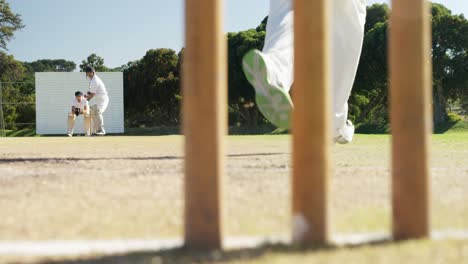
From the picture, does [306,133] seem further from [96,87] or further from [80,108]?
[80,108]

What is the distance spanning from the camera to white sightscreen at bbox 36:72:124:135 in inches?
1711

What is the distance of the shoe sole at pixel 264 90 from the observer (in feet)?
23.6

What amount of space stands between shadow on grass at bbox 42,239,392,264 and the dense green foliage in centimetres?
3183

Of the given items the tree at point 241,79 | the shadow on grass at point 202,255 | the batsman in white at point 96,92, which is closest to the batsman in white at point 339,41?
the shadow on grass at point 202,255

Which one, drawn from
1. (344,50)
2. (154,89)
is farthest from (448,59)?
(344,50)

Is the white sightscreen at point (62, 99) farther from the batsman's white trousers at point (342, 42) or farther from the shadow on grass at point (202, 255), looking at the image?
the shadow on grass at point (202, 255)

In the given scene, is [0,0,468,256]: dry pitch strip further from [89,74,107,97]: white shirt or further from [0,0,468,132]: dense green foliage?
[0,0,468,132]: dense green foliage

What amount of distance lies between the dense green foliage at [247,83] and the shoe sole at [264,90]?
27.7 meters

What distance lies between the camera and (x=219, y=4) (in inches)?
122

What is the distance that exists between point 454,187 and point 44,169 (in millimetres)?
4919

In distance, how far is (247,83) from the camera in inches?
1644

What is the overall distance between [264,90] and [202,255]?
4.47 meters

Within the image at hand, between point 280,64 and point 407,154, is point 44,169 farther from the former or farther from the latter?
point 407,154

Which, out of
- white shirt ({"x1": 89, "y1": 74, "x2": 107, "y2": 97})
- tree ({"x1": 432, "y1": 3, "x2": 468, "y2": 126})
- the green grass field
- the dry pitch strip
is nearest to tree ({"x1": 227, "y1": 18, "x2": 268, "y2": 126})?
tree ({"x1": 432, "y1": 3, "x2": 468, "y2": 126})
